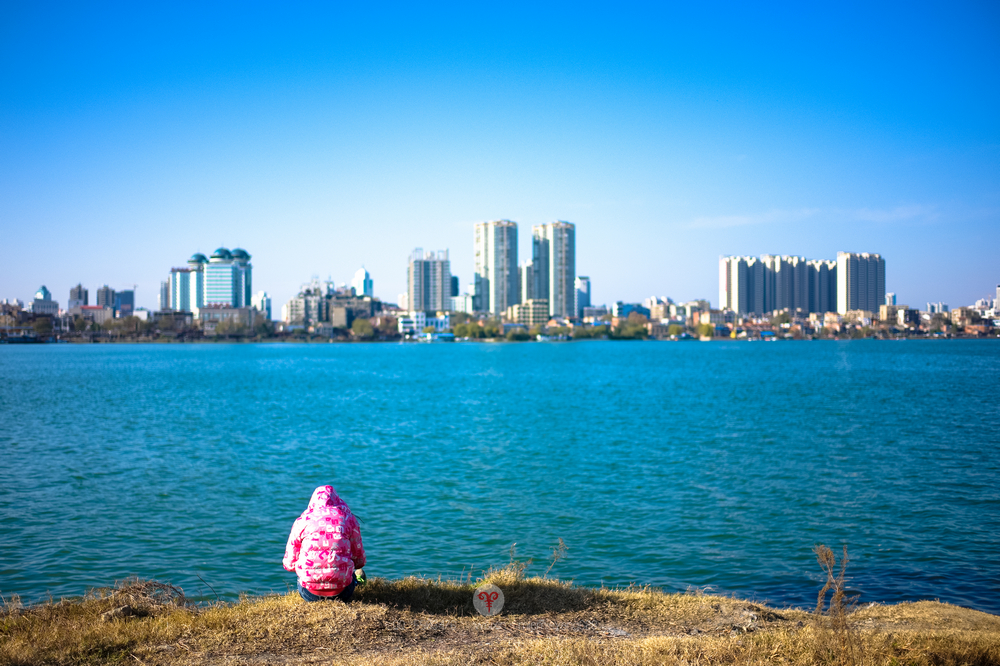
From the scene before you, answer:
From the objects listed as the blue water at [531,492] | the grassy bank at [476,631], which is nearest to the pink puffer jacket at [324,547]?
the grassy bank at [476,631]

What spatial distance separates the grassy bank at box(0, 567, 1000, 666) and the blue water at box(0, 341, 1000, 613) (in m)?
2.43

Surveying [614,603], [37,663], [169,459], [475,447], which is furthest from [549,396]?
[37,663]

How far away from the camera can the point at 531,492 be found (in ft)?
60.7

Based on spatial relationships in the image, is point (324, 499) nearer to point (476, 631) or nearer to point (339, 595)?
point (339, 595)

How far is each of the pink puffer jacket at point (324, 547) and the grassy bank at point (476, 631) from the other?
0.25 meters

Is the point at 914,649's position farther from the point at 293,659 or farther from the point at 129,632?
the point at 129,632

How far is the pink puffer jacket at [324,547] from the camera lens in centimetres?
774

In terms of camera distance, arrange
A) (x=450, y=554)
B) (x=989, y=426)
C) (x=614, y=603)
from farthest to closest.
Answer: (x=989, y=426) → (x=450, y=554) → (x=614, y=603)

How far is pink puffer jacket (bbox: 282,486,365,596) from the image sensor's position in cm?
774

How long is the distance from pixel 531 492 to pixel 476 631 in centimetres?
1100

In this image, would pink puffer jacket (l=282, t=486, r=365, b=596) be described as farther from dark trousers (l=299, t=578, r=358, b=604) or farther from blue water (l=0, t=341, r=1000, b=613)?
blue water (l=0, t=341, r=1000, b=613)

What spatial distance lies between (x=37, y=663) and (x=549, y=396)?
142ft

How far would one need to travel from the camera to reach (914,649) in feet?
22.1

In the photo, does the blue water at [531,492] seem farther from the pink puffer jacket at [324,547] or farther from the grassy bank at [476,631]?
the pink puffer jacket at [324,547]
